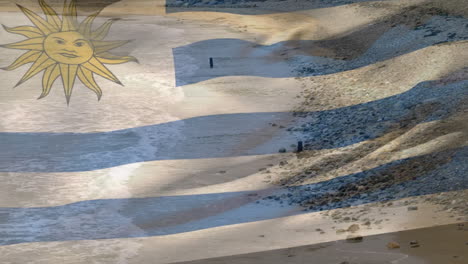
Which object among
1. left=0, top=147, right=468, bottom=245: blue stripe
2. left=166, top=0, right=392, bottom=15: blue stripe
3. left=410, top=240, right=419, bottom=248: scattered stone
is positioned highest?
left=166, top=0, right=392, bottom=15: blue stripe

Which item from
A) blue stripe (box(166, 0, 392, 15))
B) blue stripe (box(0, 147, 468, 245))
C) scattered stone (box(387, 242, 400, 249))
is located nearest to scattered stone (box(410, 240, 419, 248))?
scattered stone (box(387, 242, 400, 249))

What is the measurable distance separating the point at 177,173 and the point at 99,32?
32.2ft

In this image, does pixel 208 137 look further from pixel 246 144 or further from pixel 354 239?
pixel 354 239

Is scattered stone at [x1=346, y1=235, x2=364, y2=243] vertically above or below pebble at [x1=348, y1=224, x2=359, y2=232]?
above

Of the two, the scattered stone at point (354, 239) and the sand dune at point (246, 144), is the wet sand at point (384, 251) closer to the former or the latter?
the scattered stone at point (354, 239)

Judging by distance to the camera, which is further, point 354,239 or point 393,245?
point 354,239

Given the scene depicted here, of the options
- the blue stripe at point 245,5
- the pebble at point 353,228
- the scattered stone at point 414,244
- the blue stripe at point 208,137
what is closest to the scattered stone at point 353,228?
the pebble at point 353,228

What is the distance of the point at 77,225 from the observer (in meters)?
9.59

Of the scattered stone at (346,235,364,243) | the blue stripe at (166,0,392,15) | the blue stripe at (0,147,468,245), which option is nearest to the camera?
the scattered stone at (346,235,364,243)

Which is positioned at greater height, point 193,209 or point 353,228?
point 353,228

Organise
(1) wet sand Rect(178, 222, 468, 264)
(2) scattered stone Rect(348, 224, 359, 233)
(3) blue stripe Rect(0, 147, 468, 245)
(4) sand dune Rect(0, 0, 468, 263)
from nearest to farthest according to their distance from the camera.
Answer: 1. (1) wet sand Rect(178, 222, 468, 264)
2. (2) scattered stone Rect(348, 224, 359, 233)
3. (4) sand dune Rect(0, 0, 468, 263)
4. (3) blue stripe Rect(0, 147, 468, 245)

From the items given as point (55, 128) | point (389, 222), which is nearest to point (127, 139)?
point (55, 128)

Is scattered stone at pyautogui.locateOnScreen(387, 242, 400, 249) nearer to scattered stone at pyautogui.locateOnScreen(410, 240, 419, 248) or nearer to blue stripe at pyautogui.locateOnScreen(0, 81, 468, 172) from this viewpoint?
scattered stone at pyautogui.locateOnScreen(410, 240, 419, 248)

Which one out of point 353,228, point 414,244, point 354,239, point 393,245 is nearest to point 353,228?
point 353,228
